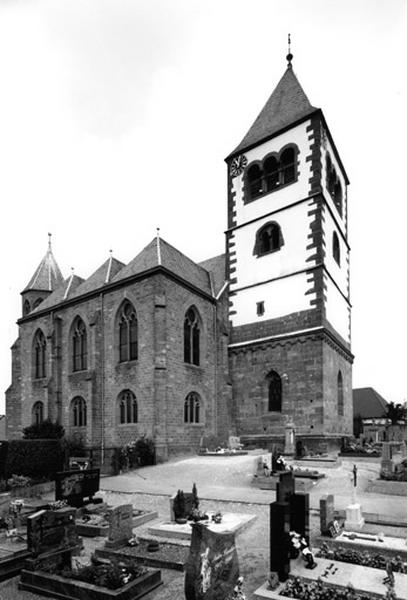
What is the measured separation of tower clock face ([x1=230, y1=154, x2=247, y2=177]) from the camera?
3100 cm

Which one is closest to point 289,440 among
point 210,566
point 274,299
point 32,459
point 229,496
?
point 274,299

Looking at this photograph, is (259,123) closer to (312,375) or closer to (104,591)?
(312,375)

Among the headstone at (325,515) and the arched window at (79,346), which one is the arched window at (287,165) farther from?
the headstone at (325,515)

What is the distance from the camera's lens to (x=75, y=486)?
43.4ft

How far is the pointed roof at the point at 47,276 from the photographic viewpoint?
40750 mm

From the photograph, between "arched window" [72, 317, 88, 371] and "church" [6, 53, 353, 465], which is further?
"arched window" [72, 317, 88, 371]

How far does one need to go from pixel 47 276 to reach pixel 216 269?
17240 millimetres

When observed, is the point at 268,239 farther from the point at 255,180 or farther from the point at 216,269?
the point at 216,269

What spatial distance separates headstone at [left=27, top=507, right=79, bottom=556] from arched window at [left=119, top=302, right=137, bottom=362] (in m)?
17.1

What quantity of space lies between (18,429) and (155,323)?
16.0 m

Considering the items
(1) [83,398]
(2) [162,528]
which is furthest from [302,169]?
(2) [162,528]

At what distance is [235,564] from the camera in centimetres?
714

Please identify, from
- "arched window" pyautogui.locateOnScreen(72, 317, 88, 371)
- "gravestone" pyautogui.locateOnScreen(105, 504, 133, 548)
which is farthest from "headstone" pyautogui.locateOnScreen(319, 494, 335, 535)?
"arched window" pyautogui.locateOnScreen(72, 317, 88, 371)

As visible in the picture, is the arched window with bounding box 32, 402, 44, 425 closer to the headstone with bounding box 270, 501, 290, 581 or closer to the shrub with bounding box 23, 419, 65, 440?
the shrub with bounding box 23, 419, 65, 440
